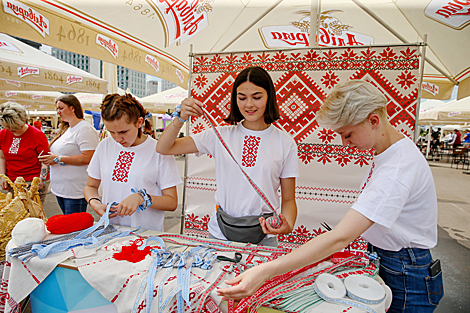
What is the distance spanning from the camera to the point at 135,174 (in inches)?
63.5

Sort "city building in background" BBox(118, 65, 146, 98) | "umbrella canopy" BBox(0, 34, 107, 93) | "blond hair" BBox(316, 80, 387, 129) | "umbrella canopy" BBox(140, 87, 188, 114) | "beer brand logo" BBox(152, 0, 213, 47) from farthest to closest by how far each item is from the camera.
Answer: "city building in background" BBox(118, 65, 146, 98) → "umbrella canopy" BBox(140, 87, 188, 114) → "umbrella canopy" BBox(0, 34, 107, 93) → "beer brand logo" BBox(152, 0, 213, 47) → "blond hair" BBox(316, 80, 387, 129)

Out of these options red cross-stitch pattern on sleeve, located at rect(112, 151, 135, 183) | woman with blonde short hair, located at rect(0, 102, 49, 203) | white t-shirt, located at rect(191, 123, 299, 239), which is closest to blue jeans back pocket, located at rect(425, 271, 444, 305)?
white t-shirt, located at rect(191, 123, 299, 239)

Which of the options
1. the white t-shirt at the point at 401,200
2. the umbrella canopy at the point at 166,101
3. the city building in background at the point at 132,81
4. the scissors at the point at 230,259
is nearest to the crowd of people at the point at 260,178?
the white t-shirt at the point at 401,200

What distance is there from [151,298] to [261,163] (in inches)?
32.7

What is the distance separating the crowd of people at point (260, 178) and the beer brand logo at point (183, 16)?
1087 millimetres

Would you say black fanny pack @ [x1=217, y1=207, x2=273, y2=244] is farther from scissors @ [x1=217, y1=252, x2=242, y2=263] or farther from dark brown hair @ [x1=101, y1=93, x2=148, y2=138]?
dark brown hair @ [x1=101, y1=93, x2=148, y2=138]

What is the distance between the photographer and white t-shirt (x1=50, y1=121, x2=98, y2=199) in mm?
2508

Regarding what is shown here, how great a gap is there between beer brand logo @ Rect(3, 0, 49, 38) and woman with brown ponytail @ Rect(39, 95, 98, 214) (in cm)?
64

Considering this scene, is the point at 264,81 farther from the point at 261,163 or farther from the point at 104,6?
the point at 104,6

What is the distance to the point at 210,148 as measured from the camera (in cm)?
A: 164

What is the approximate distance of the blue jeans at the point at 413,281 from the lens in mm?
1045

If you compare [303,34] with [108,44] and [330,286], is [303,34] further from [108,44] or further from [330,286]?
[330,286]

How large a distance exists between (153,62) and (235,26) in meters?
1.17

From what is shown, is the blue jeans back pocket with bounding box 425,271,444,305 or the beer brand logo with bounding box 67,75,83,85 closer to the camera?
the blue jeans back pocket with bounding box 425,271,444,305
